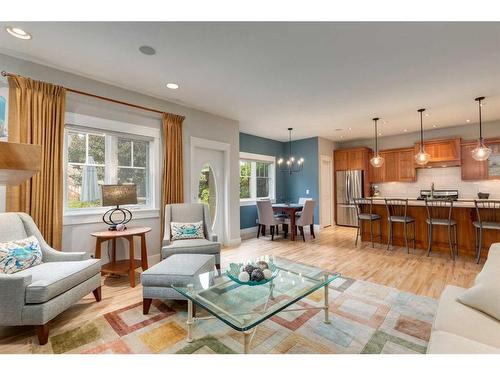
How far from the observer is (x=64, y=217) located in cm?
294

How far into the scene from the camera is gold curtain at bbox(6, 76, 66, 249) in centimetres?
256

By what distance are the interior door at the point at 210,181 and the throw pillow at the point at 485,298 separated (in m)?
3.71

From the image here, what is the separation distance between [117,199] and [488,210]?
18.2 ft

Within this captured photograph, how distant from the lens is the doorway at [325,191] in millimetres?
6934

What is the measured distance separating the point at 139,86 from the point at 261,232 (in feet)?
14.0

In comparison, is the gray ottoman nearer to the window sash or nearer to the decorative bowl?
the decorative bowl

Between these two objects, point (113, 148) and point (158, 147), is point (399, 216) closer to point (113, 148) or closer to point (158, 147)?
point (158, 147)

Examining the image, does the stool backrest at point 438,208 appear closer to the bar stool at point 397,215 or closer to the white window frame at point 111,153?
the bar stool at point 397,215

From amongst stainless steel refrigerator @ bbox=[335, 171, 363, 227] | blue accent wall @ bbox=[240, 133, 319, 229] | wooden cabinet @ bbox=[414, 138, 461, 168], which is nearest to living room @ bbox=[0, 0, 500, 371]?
wooden cabinet @ bbox=[414, 138, 461, 168]

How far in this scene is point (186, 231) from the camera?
131 inches

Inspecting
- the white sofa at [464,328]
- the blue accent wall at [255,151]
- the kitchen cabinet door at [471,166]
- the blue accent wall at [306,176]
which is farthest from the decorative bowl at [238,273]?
the kitchen cabinet door at [471,166]

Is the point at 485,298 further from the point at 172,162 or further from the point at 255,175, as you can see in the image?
the point at 255,175
